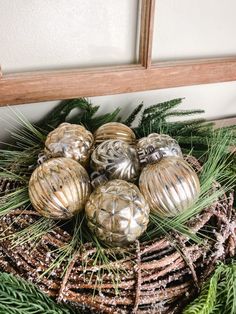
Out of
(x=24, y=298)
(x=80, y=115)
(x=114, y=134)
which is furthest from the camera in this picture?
(x=80, y=115)

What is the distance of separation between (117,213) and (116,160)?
80mm

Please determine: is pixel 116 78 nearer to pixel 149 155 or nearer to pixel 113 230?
pixel 149 155

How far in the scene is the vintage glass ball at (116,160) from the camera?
1.50 feet

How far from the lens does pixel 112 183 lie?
43 cm

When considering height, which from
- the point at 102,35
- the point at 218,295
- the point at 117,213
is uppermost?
the point at 102,35

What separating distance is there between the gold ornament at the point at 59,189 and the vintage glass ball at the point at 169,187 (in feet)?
0.26

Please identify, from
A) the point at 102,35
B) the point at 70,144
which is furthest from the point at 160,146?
the point at 102,35

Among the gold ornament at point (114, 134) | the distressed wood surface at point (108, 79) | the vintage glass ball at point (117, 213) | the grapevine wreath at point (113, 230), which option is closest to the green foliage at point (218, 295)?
the grapevine wreath at point (113, 230)

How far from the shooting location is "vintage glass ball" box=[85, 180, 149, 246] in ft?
1.32

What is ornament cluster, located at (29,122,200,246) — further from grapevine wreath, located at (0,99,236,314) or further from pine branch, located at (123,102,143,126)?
pine branch, located at (123,102,143,126)

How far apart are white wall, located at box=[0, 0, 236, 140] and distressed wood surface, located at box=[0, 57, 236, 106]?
2 centimetres

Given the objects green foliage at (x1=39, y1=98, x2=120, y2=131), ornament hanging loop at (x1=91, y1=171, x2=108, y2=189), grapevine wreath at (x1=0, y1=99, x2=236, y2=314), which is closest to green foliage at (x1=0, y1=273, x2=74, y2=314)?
grapevine wreath at (x1=0, y1=99, x2=236, y2=314)

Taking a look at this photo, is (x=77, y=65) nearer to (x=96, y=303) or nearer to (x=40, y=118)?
(x=40, y=118)

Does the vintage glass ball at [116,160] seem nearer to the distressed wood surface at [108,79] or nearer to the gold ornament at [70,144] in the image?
the gold ornament at [70,144]
